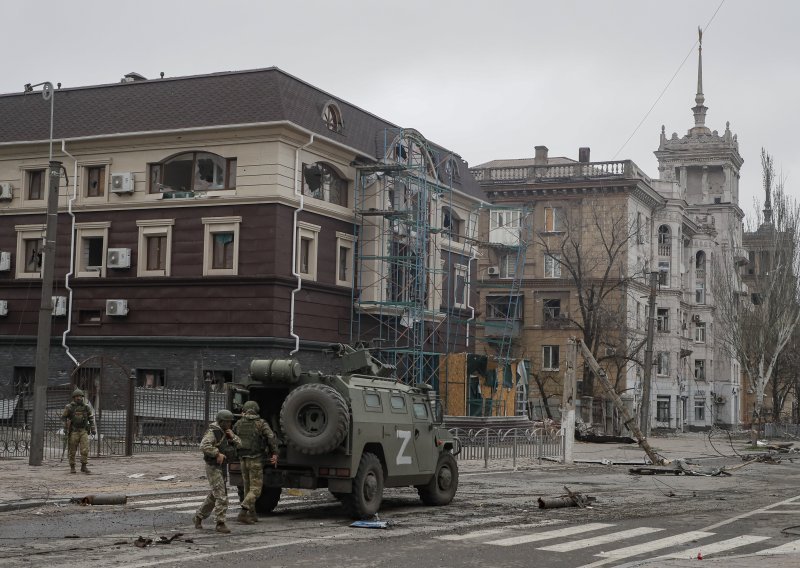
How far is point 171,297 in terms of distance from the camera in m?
39.7

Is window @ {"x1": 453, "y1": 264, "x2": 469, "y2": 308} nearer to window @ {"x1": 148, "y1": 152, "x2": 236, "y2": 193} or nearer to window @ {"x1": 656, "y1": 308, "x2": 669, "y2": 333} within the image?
window @ {"x1": 148, "y1": 152, "x2": 236, "y2": 193}

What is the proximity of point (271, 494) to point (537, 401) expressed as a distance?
46042 mm

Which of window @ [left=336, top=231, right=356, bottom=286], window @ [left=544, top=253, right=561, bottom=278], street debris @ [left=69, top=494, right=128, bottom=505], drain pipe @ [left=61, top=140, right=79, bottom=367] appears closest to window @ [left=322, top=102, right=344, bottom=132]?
window @ [left=336, top=231, right=356, bottom=286]

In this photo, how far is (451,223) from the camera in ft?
161

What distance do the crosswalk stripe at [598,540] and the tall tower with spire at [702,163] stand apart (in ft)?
252

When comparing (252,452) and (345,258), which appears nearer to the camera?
(252,452)

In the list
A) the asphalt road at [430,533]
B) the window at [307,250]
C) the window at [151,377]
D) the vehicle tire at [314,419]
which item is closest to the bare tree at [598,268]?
the window at [307,250]

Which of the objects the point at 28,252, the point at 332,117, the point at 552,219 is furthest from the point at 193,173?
the point at 552,219

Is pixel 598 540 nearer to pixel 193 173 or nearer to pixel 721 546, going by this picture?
pixel 721 546

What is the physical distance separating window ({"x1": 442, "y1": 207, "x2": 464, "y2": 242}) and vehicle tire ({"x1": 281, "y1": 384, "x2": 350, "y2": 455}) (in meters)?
30.8

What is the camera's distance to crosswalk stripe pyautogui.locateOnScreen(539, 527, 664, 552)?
13.7m

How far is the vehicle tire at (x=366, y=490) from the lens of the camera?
16.1m

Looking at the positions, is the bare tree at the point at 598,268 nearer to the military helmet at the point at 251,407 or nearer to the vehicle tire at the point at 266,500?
the vehicle tire at the point at 266,500

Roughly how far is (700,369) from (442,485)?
6520cm
